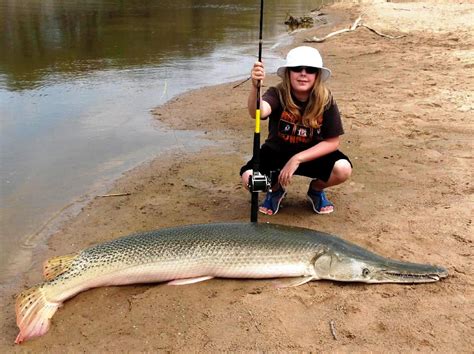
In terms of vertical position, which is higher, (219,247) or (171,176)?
(219,247)

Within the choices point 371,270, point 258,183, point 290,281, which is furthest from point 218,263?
point 371,270

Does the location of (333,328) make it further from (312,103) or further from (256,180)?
(312,103)

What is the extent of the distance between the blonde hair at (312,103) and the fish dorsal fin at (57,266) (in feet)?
7.71

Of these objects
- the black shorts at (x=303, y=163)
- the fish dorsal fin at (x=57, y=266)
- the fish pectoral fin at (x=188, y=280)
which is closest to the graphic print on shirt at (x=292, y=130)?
the black shorts at (x=303, y=163)

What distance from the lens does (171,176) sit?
6.52 m

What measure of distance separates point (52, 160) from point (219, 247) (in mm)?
4259

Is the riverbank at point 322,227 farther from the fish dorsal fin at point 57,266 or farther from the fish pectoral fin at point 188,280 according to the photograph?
the fish dorsal fin at point 57,266

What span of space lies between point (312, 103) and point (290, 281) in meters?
1.72

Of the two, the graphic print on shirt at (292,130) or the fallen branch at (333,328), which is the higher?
the graphic print on shirt at (292,130)

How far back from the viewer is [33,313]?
357cm

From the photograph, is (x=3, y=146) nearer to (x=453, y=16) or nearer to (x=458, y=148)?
(x=458, y=148)

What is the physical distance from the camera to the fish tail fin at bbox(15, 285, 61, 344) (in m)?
3.50

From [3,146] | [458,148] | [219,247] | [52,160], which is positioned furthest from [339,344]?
[3,146]

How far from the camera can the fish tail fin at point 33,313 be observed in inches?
138
